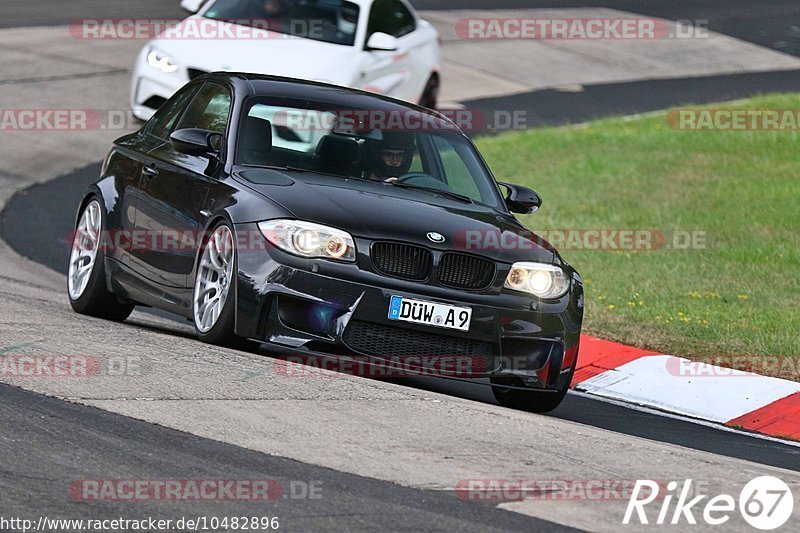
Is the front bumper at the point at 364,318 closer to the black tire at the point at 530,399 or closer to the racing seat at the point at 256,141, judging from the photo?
the black tire at the point at 530,399

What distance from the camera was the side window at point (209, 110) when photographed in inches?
372

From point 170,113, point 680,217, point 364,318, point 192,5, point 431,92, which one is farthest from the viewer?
point 431,92

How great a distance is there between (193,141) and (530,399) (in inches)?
93.5

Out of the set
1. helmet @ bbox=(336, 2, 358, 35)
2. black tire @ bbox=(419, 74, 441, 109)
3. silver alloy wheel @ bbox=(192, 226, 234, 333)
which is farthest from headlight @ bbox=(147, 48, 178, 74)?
silver alloy wheel @ bbox=(192, 226, 234, 333)

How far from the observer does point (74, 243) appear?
1037 centimetres

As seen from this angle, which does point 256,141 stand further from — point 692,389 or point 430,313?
point 692,389

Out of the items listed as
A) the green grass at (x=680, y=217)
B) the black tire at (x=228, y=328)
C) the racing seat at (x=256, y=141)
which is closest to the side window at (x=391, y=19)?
the green grass at (x=680, y=217)

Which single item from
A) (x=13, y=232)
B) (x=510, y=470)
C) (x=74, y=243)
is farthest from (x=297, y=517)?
(x=13, y=232)

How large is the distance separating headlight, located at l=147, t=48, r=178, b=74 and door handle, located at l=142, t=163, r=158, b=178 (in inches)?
254

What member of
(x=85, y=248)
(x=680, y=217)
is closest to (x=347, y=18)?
(x=680, y=217)

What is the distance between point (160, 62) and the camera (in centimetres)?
1611

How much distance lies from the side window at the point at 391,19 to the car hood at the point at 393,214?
819cm

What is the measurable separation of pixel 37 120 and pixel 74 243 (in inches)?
311

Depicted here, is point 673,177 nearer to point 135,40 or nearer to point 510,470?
point 135,40
